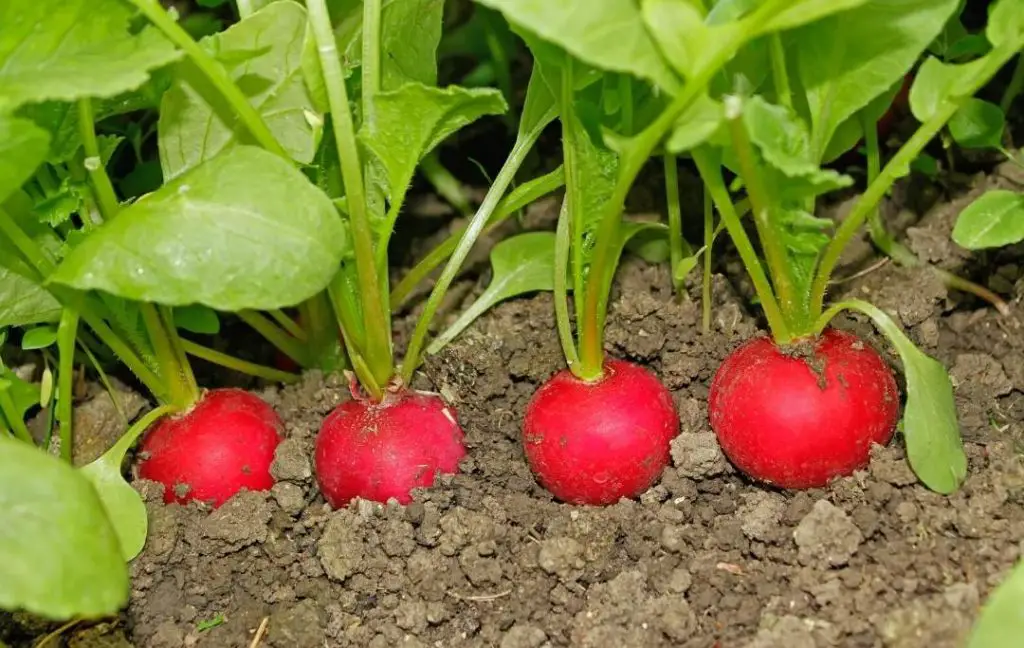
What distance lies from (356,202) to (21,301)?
0.36 meters

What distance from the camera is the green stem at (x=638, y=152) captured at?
0.80 metres

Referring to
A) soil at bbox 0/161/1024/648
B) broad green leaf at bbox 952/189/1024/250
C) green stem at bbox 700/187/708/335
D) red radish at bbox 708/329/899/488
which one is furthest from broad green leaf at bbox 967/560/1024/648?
green stem at bbox 700/187/708/335

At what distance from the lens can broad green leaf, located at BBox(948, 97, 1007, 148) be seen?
3.44ft

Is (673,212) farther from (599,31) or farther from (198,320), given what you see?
(198,320)

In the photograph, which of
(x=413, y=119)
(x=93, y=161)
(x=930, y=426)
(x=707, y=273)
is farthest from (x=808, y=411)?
(x=93, y=161)

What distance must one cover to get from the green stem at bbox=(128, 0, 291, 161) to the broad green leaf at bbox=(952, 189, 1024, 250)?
2.01 feet

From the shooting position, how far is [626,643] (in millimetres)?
878

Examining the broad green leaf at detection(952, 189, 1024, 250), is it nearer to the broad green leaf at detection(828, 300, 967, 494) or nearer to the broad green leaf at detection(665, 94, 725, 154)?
the broad green leaf at detection(828, 300, 967, 494)

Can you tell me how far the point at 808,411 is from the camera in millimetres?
936

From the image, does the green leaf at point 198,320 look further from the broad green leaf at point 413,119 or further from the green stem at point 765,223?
the green stem at point 765,223

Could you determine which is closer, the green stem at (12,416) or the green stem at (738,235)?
the green stem at (738,235)

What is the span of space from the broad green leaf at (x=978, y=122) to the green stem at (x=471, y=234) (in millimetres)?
410

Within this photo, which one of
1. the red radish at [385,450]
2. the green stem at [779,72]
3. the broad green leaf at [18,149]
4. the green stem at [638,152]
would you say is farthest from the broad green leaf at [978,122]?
the broad green leaf at [18,149]

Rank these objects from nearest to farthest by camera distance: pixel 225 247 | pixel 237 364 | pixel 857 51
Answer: pixel 225 247, pixel 857 51, pixel 237 364
